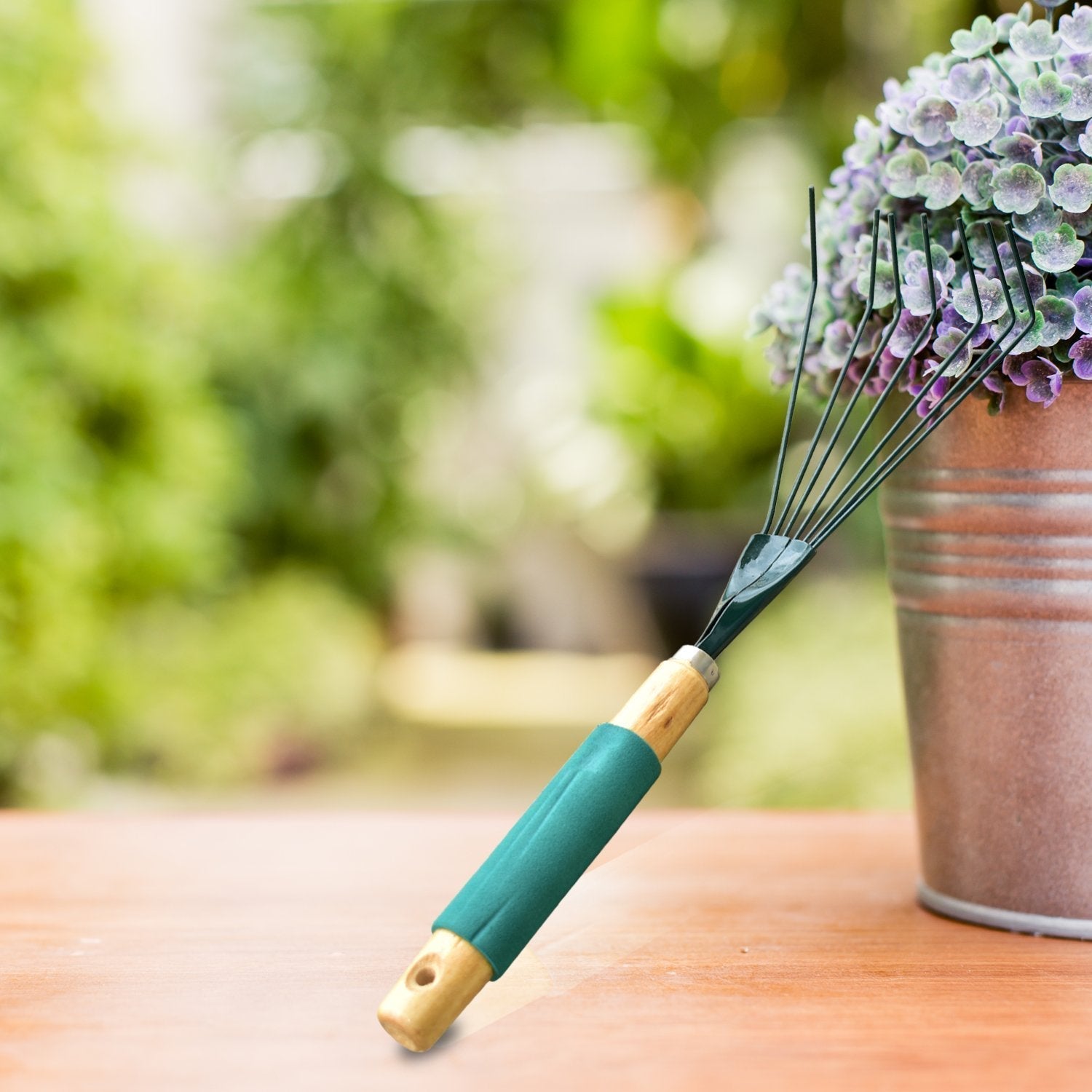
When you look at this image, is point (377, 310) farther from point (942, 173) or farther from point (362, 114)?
point (942, 173)

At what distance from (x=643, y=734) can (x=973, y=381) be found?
0.18m

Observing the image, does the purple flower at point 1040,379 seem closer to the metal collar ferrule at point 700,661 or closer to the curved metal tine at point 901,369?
the curved metal tine at point 901,369

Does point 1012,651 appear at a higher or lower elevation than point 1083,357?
lower

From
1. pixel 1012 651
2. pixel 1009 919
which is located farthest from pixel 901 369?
pixel 1009 919

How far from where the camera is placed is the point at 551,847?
39 cm

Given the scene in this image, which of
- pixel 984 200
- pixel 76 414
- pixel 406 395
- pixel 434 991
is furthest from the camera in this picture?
pixel 406 395

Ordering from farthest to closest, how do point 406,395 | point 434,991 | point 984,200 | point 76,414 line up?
point 406,395 < point 76,414 < point 984,200 < point 434,991

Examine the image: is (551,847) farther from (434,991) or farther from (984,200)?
(984,200)

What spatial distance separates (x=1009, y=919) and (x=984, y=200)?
0.29 meters

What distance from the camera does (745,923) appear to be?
49 centimetres

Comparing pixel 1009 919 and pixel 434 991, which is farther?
pixel 1009 919

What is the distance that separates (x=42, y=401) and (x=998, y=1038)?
2.00 m

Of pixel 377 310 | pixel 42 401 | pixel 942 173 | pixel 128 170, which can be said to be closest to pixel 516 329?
pixel 377 310

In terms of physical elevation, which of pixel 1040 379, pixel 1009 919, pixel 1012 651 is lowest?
pixel 1009 919
